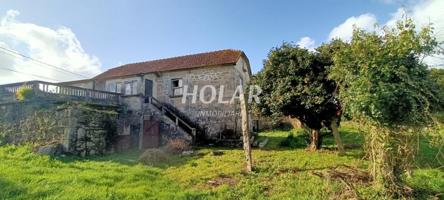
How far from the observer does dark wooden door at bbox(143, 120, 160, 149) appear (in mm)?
15797

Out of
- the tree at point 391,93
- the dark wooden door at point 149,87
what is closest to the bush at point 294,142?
the tree at point 391,93

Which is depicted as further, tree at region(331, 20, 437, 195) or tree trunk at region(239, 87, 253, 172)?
tree trunk at region(239, 87, 253, 172)

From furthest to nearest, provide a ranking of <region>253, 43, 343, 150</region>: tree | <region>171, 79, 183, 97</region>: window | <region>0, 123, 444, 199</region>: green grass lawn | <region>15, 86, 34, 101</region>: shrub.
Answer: <region>171, 79, 183, 97</region>: window → <region>15, 86, 34, 101</region>: shrub → <region>253, 43, 343, 150</region>: tree → <region>0, 123, 444, 199</region>: green grass lawn

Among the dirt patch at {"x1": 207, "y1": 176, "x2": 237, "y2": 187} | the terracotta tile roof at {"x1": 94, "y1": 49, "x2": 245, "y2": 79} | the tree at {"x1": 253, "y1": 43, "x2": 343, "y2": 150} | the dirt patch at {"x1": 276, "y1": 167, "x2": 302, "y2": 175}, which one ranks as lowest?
the dirt patch at {"x1": 207, "y1": 176, "x2": 237, "y2": 187}

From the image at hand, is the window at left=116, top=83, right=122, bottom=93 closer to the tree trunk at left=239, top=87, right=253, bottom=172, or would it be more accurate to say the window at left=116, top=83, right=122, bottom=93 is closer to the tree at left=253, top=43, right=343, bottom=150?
the tree at left=253, top=43, right=343, bottom=150

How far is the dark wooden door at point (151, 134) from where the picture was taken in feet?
51.8

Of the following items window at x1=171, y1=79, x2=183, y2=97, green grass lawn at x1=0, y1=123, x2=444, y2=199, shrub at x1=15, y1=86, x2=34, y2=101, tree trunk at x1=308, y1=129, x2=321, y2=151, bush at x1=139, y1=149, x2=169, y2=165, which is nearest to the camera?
green grass lawn at x1=0, y1=123, x2=444, y2=199

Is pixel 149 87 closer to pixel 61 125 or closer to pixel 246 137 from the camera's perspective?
pixel 61 125

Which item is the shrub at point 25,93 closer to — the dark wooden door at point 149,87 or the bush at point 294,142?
the dark wooden door at point 149,87

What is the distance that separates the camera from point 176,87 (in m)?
19.1

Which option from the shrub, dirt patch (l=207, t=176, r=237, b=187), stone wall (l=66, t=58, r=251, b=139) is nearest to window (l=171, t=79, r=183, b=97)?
stone wall (l=66, t=58, r=251, b=139)

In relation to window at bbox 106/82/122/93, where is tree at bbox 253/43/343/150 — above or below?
below

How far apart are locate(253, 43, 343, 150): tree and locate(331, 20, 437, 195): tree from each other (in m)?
3.89

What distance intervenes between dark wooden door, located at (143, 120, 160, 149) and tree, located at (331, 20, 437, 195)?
10987 mm
